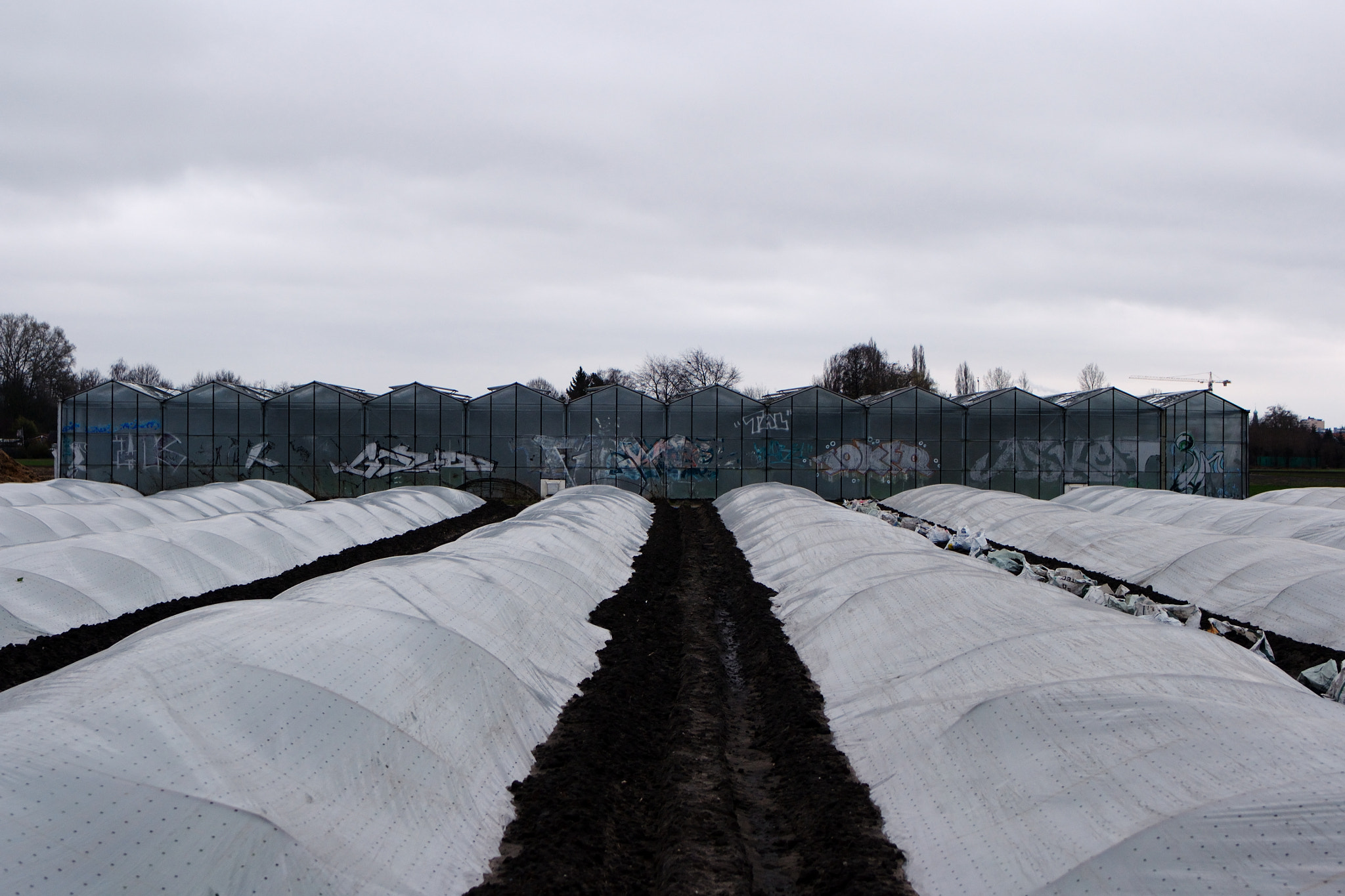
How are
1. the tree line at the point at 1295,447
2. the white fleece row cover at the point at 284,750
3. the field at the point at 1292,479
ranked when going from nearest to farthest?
the white fleece row cover at the point at 284,750 → the field at the point at 1292,479 → the tree line at the point at 1295,447

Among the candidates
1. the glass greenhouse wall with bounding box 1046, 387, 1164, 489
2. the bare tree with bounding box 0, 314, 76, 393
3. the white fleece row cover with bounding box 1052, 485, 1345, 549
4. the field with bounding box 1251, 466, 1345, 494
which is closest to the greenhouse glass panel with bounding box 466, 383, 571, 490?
the white fleece row cover with bounding box 1052, 485, 1345, 549

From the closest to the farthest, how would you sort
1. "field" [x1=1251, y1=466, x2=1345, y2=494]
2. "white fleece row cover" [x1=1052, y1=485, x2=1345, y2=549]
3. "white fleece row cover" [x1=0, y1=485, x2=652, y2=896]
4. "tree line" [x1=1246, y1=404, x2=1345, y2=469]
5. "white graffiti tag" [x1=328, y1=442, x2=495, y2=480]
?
"white fleece row cover" [x1=0, y1=485, x2=652, y2=896] < "white fleece row cover" [x1=1052, y1=485, x2=1345, y2=549] < "white graffiti tag" [x1=328, y1=442, x2=495, y2=480] < "field" [x1=1251, y1=466, x2=1345, y2=494] < "tree line" [x1=1246, y1=404, x2=1345, y2=469]

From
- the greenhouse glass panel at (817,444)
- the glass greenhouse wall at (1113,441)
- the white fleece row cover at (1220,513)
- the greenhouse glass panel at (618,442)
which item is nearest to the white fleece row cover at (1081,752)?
the white fleece row cover at (1220,513)

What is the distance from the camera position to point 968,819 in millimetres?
6195

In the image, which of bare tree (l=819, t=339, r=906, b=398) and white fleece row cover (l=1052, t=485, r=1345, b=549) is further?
bare tree (l=819, t=339, r=906, b=398)

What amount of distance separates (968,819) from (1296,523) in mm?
18660

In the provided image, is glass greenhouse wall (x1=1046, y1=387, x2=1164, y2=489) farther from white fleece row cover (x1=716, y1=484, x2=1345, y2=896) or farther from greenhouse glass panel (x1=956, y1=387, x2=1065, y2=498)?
white fleece row cover (x1=716, y1=484, x2=1345, y2=896)

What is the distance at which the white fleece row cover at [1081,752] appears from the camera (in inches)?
194

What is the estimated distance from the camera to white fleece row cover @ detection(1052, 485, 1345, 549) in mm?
19406

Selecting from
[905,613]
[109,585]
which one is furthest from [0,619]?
[905,613]

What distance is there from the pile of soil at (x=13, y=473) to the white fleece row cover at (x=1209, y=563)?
4631cm

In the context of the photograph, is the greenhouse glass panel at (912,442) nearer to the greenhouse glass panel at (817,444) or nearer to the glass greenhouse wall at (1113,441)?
the greenhouse glass panel at (817,444)

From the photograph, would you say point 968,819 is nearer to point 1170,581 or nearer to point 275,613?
point 275,613

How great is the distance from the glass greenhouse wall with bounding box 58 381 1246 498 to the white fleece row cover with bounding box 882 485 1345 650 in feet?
38.4
